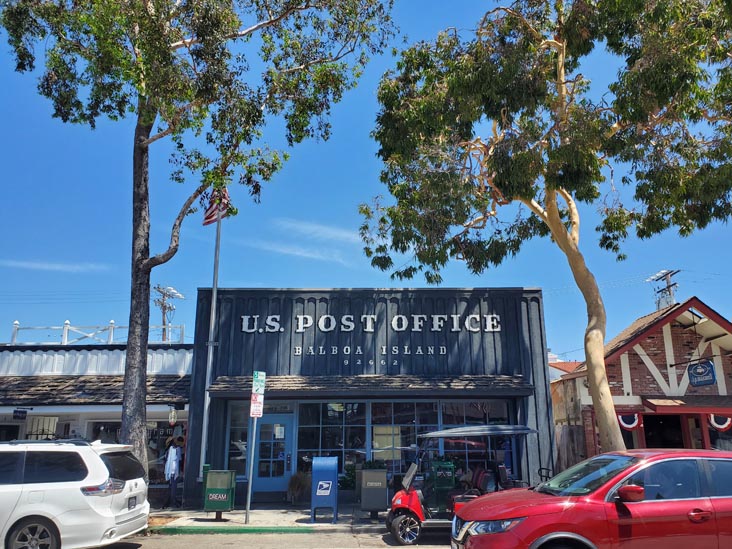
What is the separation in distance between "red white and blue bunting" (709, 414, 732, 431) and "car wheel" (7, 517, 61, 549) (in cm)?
1558

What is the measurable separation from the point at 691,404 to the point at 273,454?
11054 mm

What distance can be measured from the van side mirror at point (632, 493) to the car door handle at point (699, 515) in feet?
1.74

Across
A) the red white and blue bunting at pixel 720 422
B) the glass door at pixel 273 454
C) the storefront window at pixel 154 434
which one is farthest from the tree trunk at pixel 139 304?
the red white and blue bunting at pixel 720 422

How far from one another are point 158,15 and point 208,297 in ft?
23.6

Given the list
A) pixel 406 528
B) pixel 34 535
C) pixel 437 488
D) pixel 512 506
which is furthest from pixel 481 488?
pixel 34 535

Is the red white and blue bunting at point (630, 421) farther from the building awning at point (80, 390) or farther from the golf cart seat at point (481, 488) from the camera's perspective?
the building awning at point (80, 390)

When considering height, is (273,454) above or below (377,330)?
below

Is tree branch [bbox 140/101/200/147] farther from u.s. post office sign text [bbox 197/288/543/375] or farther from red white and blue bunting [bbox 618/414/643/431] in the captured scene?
red white and blue bunting [bbox 618/414/643/431]

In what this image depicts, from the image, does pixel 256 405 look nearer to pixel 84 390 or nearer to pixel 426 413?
pixel 426 413

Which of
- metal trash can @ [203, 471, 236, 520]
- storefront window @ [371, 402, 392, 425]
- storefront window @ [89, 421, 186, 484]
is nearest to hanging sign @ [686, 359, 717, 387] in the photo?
storefront window @ [371, 402, 392, 425]

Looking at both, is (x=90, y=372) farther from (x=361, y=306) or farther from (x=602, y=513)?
(x=602, y=513)

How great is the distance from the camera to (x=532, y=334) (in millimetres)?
16125

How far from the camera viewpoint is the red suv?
587cm

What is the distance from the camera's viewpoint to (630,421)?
1574 cm
